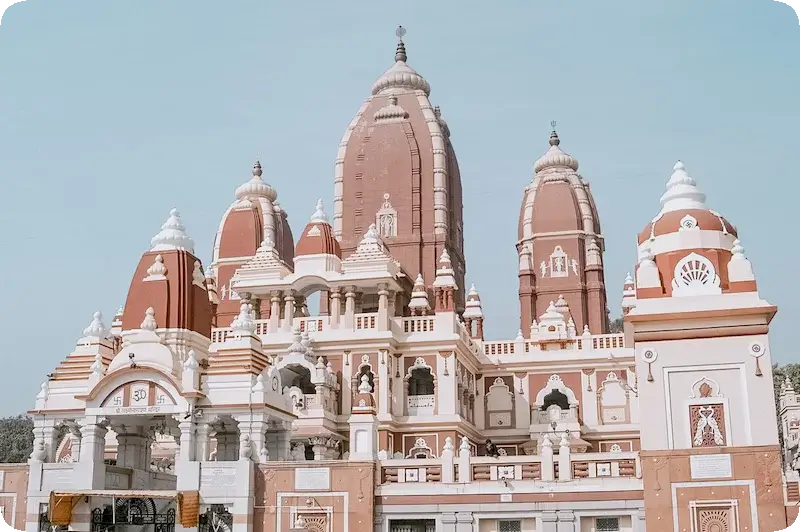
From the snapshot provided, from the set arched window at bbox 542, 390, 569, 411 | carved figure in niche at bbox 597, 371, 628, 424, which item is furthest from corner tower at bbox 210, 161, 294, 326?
carved figure in niche at bbox 597, 371, 628, 424

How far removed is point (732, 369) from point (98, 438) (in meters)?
13.3

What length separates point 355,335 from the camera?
3064cm

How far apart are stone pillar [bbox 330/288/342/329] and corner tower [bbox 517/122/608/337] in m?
12.9

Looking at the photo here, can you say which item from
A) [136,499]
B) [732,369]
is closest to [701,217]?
[732,369]

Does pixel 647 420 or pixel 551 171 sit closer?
pixel 647 420

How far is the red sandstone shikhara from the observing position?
18.7 meters

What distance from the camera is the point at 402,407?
99.1 feet

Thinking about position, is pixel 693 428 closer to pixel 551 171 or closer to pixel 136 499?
pixel 136 499

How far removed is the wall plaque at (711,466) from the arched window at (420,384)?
14388 mm

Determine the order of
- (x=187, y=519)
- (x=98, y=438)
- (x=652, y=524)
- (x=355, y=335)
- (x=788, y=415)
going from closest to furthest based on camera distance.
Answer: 1. (x=652, y=524)
2. (x=187, y=519)
3. (x=98, y=438)
4. (x=355, y=335)
5. (x=788, y=415)

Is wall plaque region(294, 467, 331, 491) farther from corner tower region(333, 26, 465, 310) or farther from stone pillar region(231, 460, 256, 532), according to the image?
corner tower region(333, 26, 465, 310)

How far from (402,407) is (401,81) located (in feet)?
53.5

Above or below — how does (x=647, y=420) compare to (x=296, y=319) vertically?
below

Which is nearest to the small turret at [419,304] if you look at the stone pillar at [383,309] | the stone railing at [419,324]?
the stone railing at [419,324]
